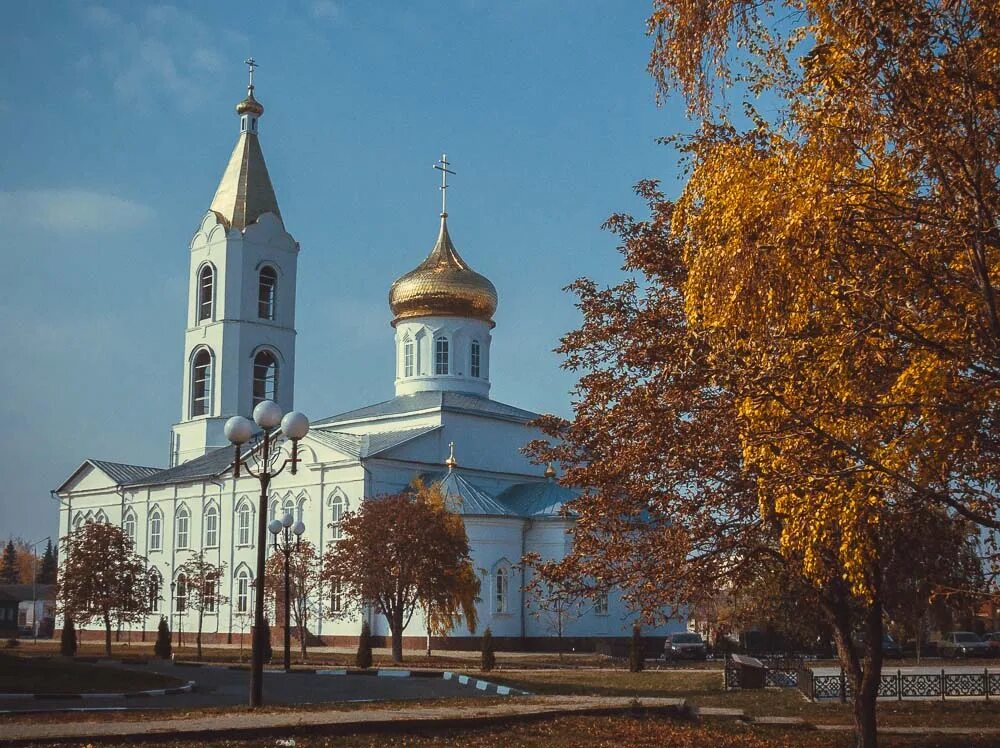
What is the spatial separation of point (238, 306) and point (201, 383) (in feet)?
15.3

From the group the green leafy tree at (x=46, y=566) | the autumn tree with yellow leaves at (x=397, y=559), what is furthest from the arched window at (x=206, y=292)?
the green leafy tree at (x=46, y=566)

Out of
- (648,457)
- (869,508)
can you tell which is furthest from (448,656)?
(869,508)

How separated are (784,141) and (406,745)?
675cm

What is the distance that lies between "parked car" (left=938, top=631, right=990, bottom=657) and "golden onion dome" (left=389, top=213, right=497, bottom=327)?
22.5 m

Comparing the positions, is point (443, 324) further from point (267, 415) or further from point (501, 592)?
point (267, 415)

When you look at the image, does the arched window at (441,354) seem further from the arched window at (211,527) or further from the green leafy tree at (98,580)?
Result: the green leafy tree at (98,580)

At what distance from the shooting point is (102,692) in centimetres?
1770

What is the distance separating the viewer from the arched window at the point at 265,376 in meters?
55.0

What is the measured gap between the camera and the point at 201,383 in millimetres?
56156

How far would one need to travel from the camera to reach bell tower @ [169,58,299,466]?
177ft

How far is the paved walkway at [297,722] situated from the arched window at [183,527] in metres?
39.2

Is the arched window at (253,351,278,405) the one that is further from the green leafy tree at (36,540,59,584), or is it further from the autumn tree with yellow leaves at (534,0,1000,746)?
the green leafy tree at (36,540,59,584)

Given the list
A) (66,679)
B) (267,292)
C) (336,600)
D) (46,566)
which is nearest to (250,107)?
(267,292)

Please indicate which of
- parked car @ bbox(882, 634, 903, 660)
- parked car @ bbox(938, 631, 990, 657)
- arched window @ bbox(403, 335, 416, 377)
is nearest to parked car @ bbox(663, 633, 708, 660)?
parked car @ bbox(882, 634, 903, 660)
